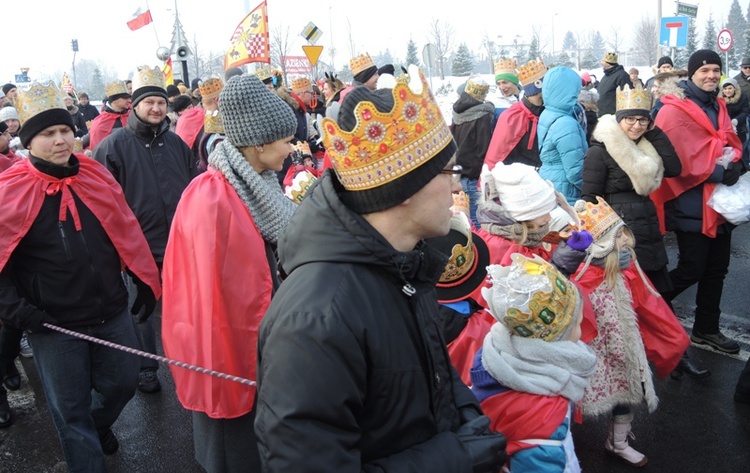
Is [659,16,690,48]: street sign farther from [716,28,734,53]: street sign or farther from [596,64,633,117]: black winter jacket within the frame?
[596,64,633,117]: black winter jacket

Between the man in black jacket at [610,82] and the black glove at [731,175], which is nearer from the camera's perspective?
the black glove at [731,175]

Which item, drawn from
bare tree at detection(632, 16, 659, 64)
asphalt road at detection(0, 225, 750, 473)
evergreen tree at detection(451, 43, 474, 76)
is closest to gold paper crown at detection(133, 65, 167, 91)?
asphalt road at detection(0, 225, 750, 473)

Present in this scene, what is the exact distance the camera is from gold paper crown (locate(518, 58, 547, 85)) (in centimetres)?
769

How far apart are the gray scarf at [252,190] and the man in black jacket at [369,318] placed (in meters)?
1.23

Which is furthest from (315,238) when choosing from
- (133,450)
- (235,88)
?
(133,450)

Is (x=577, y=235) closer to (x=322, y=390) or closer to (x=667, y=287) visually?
(x=667, y=287)

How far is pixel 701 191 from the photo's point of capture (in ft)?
17.8

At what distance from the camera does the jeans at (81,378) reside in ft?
11.4

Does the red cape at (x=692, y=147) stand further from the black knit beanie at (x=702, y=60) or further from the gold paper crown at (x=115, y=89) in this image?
the gold paper crown at (x=115, y=89)

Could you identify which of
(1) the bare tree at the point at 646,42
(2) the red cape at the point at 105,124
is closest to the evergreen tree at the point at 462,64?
(1) the bare tree at the point at 646,42

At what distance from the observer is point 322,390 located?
4.80 feet

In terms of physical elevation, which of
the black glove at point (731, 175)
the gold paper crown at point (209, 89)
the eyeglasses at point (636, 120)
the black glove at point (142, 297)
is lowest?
the black glove at point (731, 175)

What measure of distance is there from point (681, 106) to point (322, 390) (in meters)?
5.04

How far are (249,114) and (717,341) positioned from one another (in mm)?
4463
